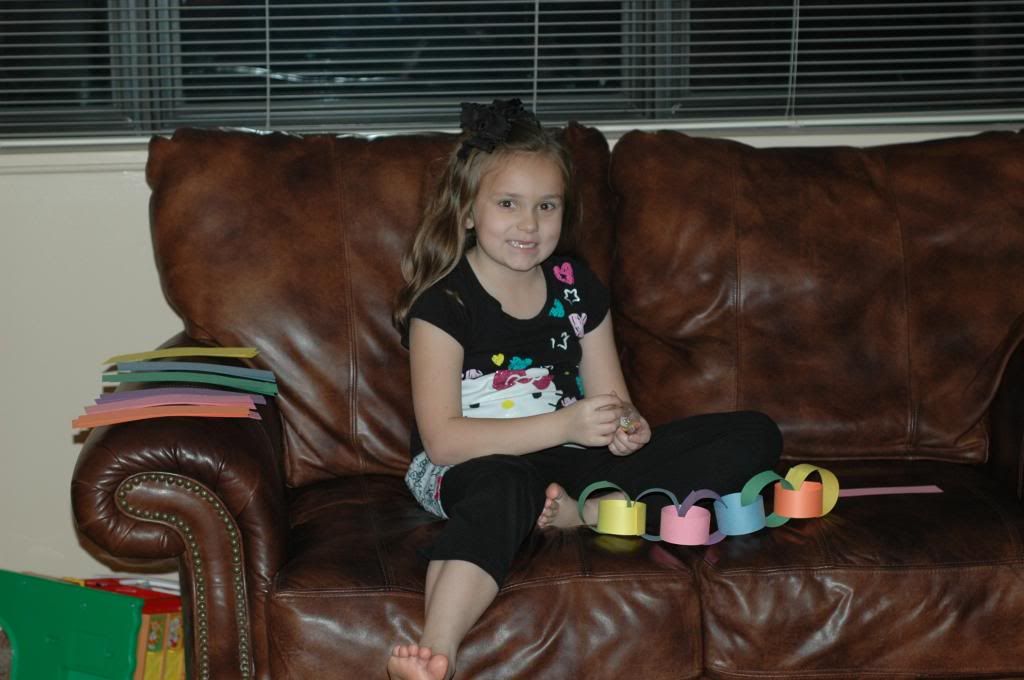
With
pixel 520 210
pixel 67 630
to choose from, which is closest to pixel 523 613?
pixel 520 210

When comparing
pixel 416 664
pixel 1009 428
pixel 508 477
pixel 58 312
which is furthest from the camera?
pixel 58 312

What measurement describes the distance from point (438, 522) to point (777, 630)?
24.4 inches

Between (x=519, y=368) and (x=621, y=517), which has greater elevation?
(x=519, y=368)

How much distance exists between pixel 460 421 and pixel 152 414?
0.54 m

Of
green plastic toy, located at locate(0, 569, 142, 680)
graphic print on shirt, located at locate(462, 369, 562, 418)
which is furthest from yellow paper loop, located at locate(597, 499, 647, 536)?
green plastic toy, located at locate(0, 569, 142, 680)

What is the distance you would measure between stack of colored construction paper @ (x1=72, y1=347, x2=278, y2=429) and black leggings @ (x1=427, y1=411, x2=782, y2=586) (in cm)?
41

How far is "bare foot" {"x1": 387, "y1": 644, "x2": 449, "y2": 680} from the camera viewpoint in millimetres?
1742

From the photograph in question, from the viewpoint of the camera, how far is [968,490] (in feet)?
7.40

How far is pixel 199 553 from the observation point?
75.4 inches

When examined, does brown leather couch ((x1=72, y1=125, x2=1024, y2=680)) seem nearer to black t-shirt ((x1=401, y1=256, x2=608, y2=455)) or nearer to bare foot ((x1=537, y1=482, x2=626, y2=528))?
bare foot ((x1=537, y1=482, x2=626, y2=528))

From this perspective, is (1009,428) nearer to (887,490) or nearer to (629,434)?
(887,490)

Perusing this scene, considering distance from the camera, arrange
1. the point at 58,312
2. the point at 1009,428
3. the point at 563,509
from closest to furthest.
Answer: the point at 563,509
the point at 1009,428
the point at 58,312

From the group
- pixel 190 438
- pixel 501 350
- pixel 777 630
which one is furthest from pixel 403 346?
pixel 777 630

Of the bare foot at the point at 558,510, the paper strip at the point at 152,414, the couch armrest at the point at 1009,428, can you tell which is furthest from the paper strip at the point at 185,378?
the couch armrest at the point at 1009,428
